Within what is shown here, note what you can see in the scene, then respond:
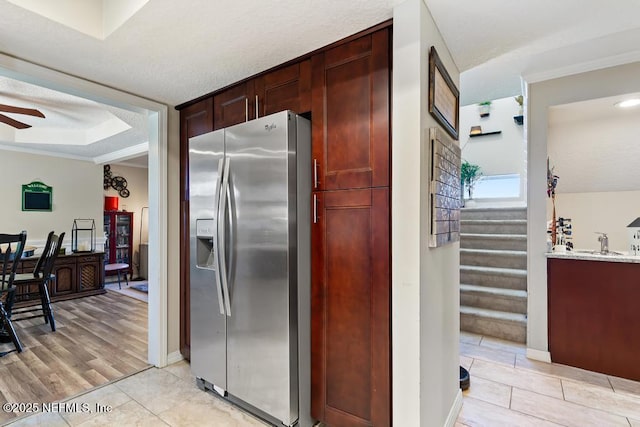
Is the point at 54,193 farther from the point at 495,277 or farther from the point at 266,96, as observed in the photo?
the point at 495,277

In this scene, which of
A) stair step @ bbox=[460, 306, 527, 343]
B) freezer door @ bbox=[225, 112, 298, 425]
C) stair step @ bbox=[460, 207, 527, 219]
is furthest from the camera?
stair step @ bbox=[460, 207, 527, 219]

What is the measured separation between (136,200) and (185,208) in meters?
5.02

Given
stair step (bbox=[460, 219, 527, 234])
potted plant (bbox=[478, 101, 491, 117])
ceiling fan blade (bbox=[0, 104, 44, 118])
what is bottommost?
stair step (bbox=[460, 219, 527, 234])

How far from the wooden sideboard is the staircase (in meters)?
5.72

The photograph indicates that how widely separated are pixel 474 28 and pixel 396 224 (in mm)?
1133

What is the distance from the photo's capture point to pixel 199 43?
1.82 m

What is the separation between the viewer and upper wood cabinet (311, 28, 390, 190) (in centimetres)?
162

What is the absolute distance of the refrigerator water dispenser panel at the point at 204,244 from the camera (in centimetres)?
219

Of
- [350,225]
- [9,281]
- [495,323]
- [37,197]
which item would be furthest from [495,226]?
[37,197]

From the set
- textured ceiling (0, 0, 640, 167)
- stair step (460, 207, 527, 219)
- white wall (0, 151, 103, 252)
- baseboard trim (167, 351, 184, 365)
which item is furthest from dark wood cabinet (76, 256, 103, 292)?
stair step (460, 207, 527, 219)

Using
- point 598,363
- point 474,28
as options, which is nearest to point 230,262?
point 474,28

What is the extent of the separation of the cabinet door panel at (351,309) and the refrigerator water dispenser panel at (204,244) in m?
0.80

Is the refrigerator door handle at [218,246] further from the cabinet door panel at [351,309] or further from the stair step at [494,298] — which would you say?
the stair step at [494,298]

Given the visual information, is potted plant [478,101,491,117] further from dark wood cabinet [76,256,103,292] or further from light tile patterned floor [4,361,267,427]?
dark wood cabinet [76,256,103,292]
